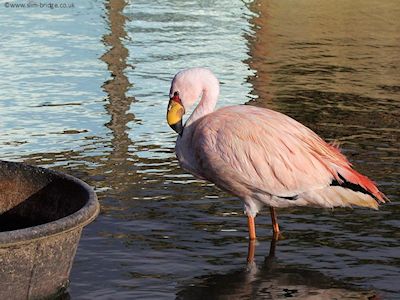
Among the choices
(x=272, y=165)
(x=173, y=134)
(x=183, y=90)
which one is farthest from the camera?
(x=173, y=134)

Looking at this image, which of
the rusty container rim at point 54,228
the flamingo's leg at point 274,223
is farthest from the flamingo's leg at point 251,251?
the rusty container rim at point 54,228

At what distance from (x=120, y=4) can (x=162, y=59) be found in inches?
180

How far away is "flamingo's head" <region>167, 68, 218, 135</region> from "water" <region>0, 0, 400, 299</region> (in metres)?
0.80

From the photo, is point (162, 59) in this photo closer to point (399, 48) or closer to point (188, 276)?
point (399, 48)

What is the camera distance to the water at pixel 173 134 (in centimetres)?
696

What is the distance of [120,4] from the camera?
18.9 metres

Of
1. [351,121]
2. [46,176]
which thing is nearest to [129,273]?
[46,176]

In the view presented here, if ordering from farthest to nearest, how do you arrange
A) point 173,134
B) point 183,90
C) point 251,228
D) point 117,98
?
point 117,98
point 173,134
point 183,90
point 251,228

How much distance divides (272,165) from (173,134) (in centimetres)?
346

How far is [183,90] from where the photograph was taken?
763cm

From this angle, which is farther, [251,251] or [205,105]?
[205,105]

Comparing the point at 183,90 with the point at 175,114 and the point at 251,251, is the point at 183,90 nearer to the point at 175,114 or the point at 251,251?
the point at 175,114

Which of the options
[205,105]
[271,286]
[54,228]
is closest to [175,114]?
[205,105]

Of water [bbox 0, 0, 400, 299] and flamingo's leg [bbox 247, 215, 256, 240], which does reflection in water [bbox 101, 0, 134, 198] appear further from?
flamingo's leg [bbox 247, 215, 256, 240]
